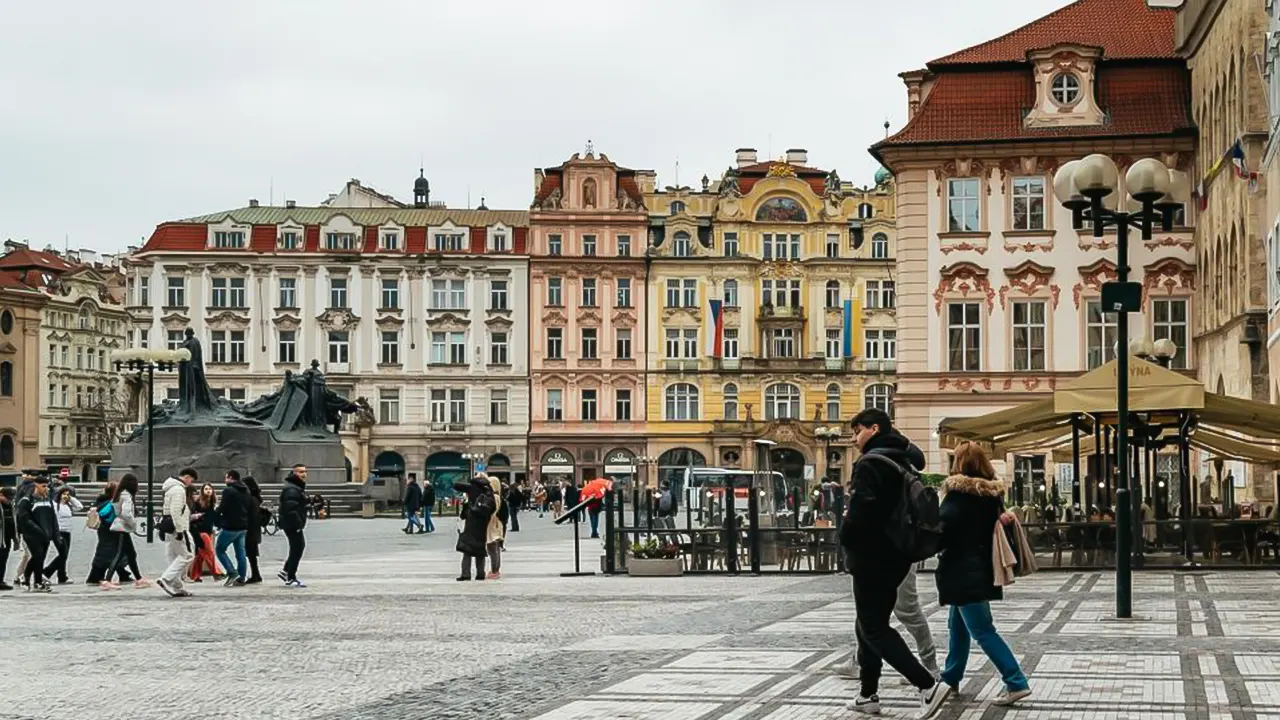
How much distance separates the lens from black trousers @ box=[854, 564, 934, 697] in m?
11.4

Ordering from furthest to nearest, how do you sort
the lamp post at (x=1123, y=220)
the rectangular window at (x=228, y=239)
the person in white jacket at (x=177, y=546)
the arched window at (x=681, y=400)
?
the rectangular window at (x=228, y=239) → the arched window at (x=681, y=400) → the person in white jacket at (x=177, y=546) → the lamp post at (x=1123, y=220)

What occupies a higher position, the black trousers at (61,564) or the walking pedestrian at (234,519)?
the walking pedestrian at (234,519)

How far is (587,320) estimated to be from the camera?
3789 inches

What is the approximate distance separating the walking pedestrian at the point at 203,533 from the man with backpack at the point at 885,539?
61.0 feet

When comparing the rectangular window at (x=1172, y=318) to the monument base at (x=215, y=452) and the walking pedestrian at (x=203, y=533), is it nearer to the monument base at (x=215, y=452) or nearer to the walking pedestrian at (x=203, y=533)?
the monument base at (x=215, y=452)

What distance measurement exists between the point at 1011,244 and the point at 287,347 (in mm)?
54927

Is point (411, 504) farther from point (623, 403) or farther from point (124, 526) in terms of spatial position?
point (623, 403)

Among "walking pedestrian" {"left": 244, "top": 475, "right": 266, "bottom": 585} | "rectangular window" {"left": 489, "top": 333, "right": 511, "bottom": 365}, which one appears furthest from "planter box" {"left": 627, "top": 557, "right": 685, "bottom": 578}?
"rectangular window" {"left": 489, "top": 333, "right": 511, "bottom": 365}

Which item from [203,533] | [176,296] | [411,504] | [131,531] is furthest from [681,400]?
[131,531]

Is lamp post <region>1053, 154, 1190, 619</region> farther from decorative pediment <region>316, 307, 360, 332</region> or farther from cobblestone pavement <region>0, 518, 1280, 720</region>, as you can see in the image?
decorative pediment <region>316, 307, 360, 332</region>

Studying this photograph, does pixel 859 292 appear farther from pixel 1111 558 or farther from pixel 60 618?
pixel 60 618

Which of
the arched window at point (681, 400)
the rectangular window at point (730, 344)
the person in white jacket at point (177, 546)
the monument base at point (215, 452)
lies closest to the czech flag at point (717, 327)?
the rectangular window at point (730, 344)

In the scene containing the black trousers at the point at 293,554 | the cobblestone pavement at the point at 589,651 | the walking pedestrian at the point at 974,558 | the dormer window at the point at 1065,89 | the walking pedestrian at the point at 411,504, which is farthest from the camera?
the dormer window at the point at 1065,89

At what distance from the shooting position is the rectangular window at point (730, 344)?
96.6 m
